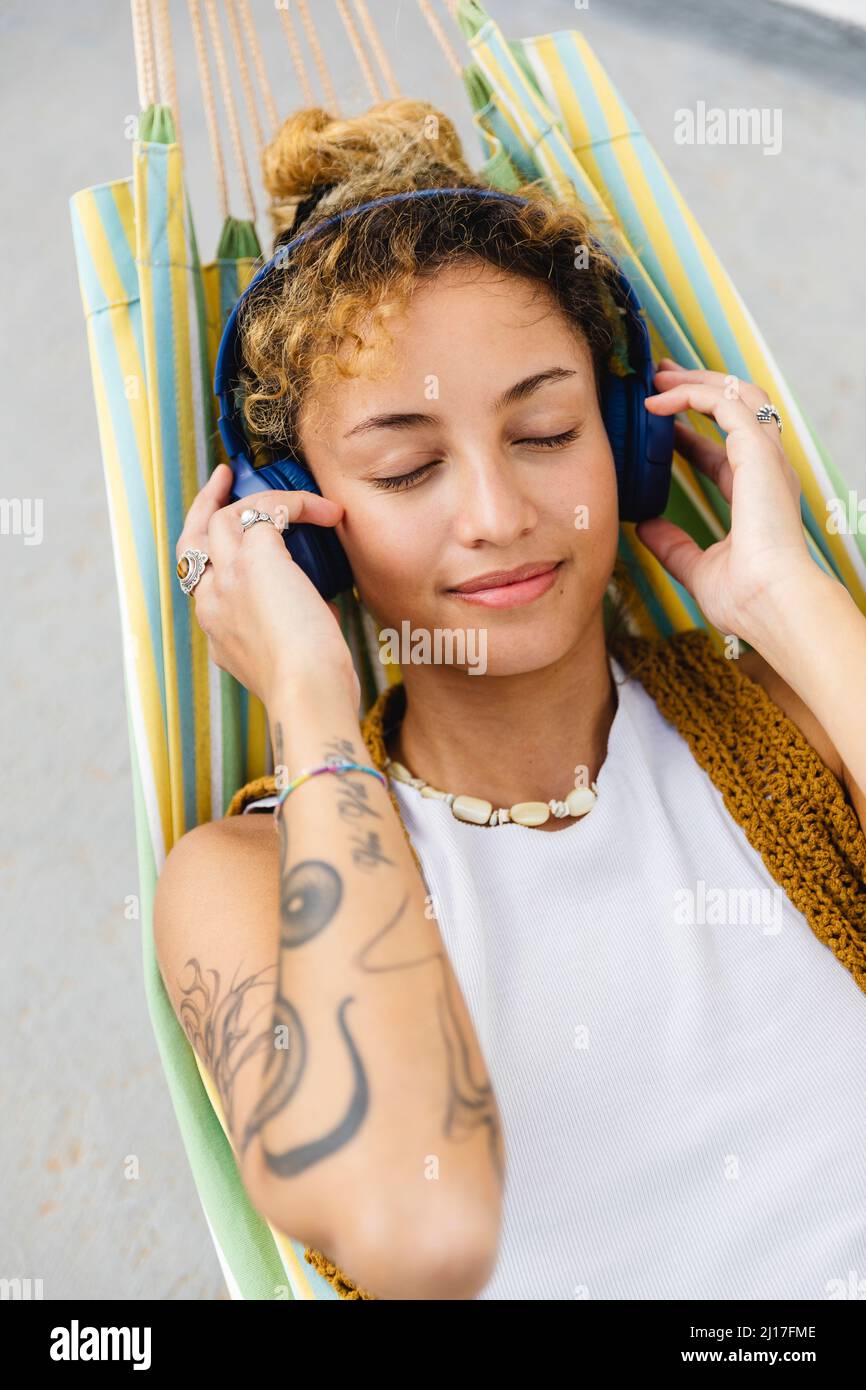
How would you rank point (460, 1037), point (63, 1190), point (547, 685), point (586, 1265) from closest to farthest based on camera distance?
point (460, 1037)
point (586, 1265)
point (547, 685)
point (63, 1190)

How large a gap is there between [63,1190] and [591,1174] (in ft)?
Result: 2.88

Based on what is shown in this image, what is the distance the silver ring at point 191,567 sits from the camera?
1113 millimetres

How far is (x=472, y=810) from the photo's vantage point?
120 centimetres

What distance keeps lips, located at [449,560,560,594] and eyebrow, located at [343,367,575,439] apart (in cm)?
15

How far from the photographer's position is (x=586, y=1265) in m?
0.97

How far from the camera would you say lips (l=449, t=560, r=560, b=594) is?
3.56ft

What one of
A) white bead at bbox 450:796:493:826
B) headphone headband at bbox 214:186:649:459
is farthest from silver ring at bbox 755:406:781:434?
white bead at bbox 450:796:493:826

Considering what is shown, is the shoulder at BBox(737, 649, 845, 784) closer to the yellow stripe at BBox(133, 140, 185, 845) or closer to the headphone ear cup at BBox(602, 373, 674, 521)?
→ the headphone ear cup at BBox(602, 373, 674, 521)

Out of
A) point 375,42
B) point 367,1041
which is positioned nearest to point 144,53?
point 375,42

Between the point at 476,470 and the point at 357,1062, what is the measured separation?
54 centimetres

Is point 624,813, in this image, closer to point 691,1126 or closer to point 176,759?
point 691,1126

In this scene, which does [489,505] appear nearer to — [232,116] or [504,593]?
[504,593]

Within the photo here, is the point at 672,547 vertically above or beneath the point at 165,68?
beneath

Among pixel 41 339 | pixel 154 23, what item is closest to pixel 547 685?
pixel 154 23
